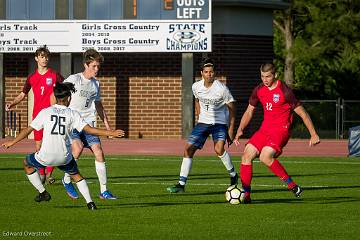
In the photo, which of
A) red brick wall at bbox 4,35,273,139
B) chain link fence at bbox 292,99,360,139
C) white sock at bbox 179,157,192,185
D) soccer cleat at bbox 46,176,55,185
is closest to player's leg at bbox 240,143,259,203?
white sock at bbox 179,157,192,185

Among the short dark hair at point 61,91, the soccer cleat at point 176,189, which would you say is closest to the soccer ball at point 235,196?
the soccer cleat at point 176,189

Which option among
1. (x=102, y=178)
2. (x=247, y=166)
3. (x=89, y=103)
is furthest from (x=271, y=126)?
(x=89, y=103)

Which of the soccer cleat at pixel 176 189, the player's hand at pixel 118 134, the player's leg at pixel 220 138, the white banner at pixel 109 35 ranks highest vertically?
the white banner at pixel 109 35

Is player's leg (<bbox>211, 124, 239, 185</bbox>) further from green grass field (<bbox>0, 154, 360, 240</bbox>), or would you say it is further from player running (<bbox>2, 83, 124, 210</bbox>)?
player running (<bbox>2, 83, 124, 210</bbox>)

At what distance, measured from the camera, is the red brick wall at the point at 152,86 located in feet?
125

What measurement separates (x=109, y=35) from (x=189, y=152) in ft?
60.3

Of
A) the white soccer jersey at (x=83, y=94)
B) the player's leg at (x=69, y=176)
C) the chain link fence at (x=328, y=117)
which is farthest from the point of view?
the chain link fence at (x=328, y=117)

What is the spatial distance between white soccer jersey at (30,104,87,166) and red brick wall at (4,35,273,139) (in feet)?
77.2

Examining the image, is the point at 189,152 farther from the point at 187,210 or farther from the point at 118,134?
the point at 118,134

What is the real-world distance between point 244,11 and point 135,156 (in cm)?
1179

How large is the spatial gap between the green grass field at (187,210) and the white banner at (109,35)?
1345cm

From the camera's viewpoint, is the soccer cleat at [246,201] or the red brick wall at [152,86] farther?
the red brick wall at [152,86]

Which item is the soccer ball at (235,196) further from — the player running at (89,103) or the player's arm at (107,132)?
the player's arm at (107,132)

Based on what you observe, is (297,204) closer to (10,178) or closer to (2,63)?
(10,178)
